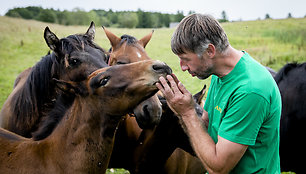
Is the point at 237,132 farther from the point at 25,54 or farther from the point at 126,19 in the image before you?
the point at 126,19

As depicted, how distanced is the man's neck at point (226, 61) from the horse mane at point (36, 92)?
2.48 metres

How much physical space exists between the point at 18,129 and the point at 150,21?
69.2 feet

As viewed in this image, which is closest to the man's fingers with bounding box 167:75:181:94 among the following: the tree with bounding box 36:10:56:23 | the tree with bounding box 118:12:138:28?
the tree with bounding box 36:10:56:23

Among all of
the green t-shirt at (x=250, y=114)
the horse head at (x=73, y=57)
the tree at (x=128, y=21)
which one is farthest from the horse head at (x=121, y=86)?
the tree at (x=128, y=21)

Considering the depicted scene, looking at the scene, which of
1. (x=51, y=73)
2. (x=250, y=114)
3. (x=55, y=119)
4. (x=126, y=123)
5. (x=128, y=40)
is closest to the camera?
(x=250, y=114)

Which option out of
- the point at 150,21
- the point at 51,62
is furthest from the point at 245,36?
the point at 51,62

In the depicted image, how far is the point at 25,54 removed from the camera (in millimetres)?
19641

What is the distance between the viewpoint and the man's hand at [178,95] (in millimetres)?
2020

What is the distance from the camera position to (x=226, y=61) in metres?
2.07

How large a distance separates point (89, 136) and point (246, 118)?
1459mm

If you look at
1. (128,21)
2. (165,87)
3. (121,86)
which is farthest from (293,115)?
(128,21)

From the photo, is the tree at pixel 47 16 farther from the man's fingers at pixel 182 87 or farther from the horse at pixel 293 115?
the man's fingers at pixel 182 87

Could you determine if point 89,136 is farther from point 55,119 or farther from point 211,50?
point 211,50

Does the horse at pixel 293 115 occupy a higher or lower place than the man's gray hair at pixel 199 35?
lower
